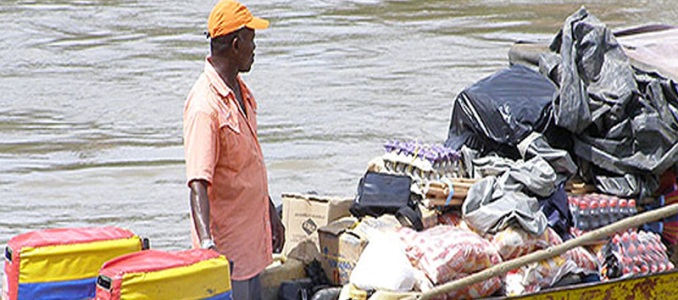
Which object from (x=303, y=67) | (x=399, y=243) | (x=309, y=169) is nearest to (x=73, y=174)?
(x=309, y=169)

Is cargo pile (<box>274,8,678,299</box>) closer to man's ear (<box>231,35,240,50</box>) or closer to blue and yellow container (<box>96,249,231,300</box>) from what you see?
blue and yellow container (<box>96,249,231,300</box>)

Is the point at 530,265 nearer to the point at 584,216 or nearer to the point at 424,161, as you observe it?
the point at 584,216

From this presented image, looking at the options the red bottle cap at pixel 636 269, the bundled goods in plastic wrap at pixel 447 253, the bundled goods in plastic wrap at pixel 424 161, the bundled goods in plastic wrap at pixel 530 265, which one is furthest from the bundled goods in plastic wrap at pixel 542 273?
the bundled goods in plastic wrap at pixel 424 161

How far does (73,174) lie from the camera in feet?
35.2

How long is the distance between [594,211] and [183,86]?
915cm

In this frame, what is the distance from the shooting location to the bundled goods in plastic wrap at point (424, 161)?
5.90 meters

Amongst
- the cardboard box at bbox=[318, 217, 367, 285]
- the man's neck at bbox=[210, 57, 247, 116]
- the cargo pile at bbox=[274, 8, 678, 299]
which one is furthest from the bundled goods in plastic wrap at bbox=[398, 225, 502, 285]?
the man's neck at bbox=[210, 57, 247, 116]

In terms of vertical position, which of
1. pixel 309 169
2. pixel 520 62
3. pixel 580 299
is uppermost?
pixel 520 62

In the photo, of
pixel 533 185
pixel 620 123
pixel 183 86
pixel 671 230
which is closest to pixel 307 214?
pixel 533 185

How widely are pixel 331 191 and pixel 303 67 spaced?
5660 mm

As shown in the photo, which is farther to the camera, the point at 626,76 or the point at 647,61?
the point at 647,61

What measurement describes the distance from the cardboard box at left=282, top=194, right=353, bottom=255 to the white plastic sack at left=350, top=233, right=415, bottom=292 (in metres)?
0.71

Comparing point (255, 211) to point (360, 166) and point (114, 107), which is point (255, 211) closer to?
point (360, 166)

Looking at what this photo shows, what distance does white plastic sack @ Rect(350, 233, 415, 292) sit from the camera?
5043mm
